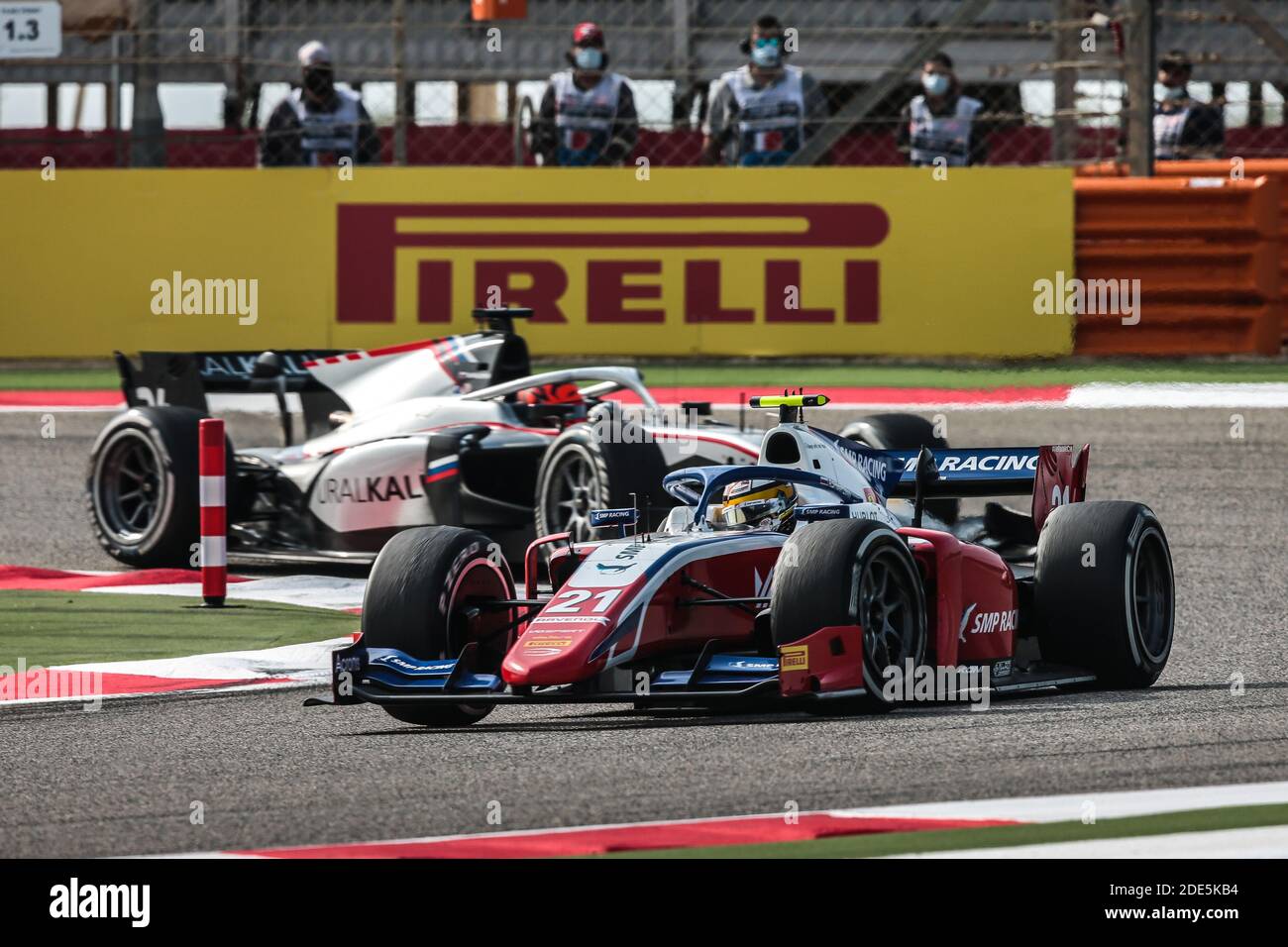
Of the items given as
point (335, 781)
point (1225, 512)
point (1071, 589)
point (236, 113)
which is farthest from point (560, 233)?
point (335, 781)

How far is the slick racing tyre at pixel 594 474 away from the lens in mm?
10219

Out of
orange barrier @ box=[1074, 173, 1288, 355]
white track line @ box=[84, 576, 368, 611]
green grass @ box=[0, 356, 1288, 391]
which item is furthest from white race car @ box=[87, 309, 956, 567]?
orange barrier @ box=[1074, 173, 1288, 355]

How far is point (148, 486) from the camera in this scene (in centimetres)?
1178

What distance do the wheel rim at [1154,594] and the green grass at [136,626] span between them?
3114mm

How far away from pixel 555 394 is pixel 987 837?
6.43 meters

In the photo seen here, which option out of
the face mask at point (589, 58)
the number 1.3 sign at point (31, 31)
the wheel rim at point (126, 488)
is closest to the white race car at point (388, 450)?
the wheel rim at point (126, 488)

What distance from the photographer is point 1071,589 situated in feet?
26.4

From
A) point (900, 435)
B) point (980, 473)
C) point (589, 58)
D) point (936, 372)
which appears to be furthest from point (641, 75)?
point (980, 473)

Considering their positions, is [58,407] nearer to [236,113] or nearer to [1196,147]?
[236,113]

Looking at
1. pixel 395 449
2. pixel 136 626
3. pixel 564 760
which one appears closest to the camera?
pixel 564 760

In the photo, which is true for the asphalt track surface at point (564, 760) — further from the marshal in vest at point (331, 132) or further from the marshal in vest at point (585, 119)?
the marshal in vest at point (331, 132)

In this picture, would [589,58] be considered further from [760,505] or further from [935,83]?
[760,505]

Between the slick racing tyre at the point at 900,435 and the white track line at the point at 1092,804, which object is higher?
the slick racing tyre at the point at 900,435

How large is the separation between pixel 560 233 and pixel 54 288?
372 centimetres
